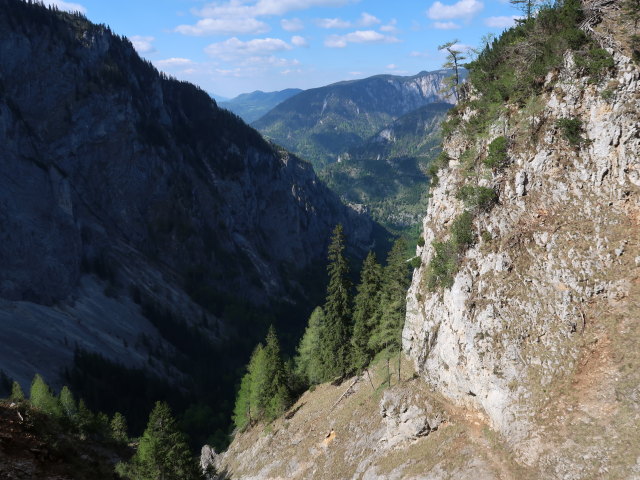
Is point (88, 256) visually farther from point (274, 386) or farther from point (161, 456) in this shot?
point (161, 456)

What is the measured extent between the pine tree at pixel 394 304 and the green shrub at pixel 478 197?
1140 centimetres

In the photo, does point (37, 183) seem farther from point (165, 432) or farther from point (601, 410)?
point (601, 410)

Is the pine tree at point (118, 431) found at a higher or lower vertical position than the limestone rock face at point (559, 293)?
lower

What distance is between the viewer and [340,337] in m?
54.7

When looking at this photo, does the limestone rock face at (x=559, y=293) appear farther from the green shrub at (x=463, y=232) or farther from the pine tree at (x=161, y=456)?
the pine tree at (x=161, y=456)

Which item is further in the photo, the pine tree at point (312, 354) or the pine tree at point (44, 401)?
the pine tree at point (312, 354)

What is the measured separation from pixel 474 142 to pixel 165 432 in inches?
1645

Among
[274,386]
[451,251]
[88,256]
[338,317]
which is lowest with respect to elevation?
[274,386]

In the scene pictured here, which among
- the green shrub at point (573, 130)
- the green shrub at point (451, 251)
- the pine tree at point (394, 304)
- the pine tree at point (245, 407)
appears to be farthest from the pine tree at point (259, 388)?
the green shrub at point (573, 130)

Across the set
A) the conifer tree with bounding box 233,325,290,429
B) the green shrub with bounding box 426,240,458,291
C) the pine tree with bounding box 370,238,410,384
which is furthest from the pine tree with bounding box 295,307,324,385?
the green shrub with bounding box 426,240,458,291

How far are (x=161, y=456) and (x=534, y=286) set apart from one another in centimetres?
3802

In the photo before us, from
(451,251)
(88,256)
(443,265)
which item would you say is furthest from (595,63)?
(88,256)

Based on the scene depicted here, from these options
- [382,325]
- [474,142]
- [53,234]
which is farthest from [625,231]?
[53,234]

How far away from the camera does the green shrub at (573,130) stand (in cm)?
3158
